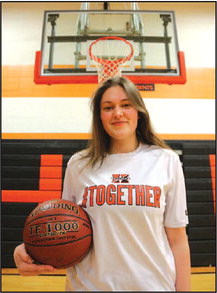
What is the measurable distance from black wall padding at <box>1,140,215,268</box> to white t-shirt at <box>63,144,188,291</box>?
223cm

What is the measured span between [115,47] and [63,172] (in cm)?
177

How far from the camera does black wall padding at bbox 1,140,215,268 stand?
2830 millimetres

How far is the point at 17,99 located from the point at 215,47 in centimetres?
336

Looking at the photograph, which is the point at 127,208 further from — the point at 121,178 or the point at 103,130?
the point at 103,130

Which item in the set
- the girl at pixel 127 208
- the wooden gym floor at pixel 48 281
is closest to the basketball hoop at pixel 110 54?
the girl at pixel 127 208

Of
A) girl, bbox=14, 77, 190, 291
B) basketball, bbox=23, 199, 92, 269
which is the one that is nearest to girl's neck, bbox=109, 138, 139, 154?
girl, bbox=14, 77, 190, 291

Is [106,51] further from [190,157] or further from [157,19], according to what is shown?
[190,157]

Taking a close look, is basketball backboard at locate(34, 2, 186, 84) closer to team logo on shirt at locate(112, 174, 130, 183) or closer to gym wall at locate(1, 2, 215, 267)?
gym wall at locate(1, 2, 215, 267)

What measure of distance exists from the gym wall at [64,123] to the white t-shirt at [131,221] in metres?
2.24

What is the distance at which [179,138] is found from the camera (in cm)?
329

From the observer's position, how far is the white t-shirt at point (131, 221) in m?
0.83

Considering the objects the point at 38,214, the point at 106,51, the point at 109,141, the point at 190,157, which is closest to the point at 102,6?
the point at 106,51

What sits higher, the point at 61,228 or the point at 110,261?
the point at 61,228

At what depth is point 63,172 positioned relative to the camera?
123 inches
